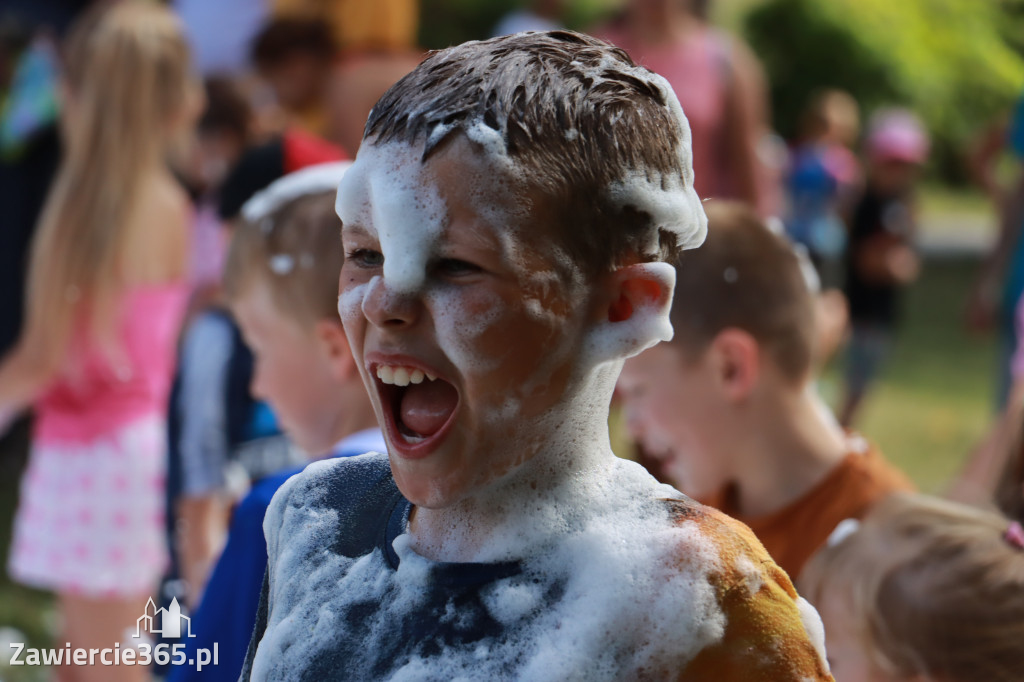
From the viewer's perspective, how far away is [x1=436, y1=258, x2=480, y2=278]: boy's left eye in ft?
3.49

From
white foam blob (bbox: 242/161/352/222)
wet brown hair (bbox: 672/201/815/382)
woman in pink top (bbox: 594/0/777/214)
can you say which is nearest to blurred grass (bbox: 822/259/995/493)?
woman in pink top (bbox: 594/0/777/214)

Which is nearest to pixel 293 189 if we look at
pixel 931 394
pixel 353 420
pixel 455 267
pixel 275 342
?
pixel 275 342

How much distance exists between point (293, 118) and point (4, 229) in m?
2.05

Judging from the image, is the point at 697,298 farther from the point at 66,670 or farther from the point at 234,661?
the point at 66,670

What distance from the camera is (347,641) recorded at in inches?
45.0

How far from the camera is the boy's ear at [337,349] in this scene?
2266 millimetres

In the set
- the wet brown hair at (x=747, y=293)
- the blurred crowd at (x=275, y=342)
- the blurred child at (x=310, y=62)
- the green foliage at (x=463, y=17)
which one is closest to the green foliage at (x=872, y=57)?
the green foliage at (x=463, y=17)

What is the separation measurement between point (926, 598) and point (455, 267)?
1.13 meters

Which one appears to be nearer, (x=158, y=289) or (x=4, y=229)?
(x=158, y=289)

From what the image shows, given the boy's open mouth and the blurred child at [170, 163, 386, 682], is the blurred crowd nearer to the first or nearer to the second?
the blurred child at [170, 163, 386, 682]

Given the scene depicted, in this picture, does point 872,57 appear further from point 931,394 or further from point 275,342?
point 275,342

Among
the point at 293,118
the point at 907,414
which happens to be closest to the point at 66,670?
the point at 293,118

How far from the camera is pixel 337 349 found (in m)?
2.29

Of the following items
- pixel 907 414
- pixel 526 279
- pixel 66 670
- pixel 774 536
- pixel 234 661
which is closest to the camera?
pixel 526 279
